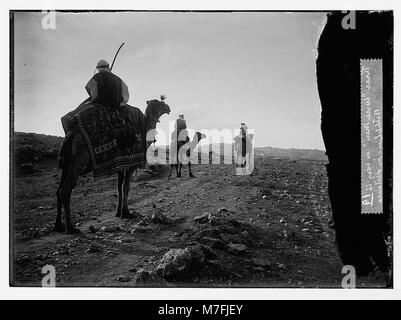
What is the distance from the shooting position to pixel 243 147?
5.55 m

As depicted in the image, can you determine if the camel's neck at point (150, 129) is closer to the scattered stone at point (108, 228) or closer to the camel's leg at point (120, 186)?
the camel's leg at point (120, 186)

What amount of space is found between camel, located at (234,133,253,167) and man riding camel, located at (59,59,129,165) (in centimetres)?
174

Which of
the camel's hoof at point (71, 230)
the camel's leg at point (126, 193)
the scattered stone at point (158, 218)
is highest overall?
the camel's leg at point (126, 193)

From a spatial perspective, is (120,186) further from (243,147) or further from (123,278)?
(243,147)

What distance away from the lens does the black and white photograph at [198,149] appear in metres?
5.11

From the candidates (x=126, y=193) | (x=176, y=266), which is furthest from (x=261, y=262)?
(x=126, y=193)

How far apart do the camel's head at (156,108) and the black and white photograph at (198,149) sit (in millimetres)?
22

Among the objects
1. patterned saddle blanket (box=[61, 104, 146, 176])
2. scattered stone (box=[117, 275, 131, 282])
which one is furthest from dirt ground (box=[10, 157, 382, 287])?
patterned saddle blanket (box=[61, 104, 146, 176])

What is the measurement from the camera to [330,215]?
546 cm

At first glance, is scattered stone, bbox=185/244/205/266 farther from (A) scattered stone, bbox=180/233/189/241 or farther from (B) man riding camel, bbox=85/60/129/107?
(B) man riding camel, bbox=85/60/129/107

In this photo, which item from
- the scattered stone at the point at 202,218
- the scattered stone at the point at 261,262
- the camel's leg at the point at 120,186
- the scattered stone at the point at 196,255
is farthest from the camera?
the camel's leg at the point at 120,186

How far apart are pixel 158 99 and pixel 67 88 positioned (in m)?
1.29

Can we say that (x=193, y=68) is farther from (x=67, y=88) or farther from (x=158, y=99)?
(x=67, y=88)

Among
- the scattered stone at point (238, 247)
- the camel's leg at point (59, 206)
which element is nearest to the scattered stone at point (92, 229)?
the camel's leg at point (59, 206)
